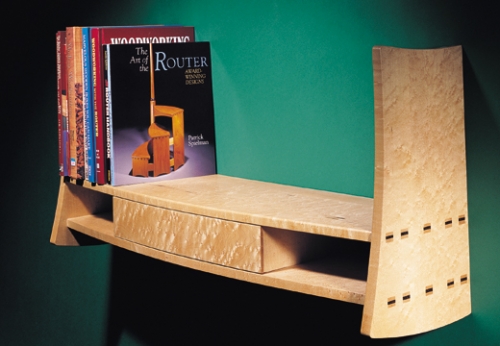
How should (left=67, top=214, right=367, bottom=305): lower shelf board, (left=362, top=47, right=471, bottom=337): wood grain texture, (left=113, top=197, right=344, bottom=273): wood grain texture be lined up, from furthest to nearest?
(left=113, top=197, right=344, bottom=273): wood grain texture → (left=67, top=214, right=367, bottom=305): lower shelf board → (left=362, top=47, right=471, bottom=337): wood grain texture

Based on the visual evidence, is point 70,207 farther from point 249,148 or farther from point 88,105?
point 249,148

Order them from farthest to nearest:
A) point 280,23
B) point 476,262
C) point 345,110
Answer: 1. point 280,23
2. point 345,110
3. point 476,262

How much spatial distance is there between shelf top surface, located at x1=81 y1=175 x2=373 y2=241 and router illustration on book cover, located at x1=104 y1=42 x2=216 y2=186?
4 centimetres

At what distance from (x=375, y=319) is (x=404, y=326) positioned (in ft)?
0.25

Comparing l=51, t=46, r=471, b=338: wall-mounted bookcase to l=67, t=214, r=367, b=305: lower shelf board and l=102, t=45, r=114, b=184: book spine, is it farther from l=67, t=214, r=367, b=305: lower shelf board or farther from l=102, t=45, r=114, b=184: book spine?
l=102, t=45, r=114, b=184: book spine

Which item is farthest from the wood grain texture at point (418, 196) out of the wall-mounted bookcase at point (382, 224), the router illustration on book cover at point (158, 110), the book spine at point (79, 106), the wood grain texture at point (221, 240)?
the book spine at point (79, 106)

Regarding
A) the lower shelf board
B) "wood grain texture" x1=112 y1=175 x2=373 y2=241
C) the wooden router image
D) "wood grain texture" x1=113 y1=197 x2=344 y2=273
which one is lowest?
the lower shelf board

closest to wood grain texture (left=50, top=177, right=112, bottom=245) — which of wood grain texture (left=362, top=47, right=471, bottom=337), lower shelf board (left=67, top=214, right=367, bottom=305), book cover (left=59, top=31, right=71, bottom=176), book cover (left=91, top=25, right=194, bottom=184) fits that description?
book cover (left=59, top=31, right=71, bottom=176)

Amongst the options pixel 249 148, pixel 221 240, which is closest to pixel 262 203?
pixel 221 240

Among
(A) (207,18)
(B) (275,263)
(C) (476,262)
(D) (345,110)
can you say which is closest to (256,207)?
(B) (275,263)

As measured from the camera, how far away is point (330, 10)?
1.58 meters

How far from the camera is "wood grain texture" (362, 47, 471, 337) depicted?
3.91 feet

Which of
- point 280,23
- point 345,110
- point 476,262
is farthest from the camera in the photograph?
point 280,23

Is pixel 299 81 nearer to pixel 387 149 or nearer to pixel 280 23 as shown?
pixel 280 23
